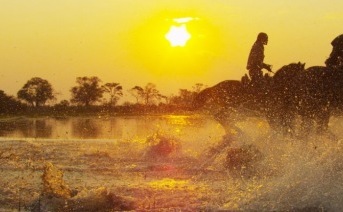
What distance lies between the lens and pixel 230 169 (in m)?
16.5

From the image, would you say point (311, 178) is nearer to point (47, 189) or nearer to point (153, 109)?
point (47, 189)

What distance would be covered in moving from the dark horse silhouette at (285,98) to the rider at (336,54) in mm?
179

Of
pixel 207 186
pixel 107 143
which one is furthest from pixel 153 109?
pixel 207 186

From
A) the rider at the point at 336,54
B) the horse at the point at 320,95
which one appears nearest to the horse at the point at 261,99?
the horse at the point at 320,95

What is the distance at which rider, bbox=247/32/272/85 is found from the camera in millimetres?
18625

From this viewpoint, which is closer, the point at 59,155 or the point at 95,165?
the point at 95,165

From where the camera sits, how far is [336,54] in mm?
17031

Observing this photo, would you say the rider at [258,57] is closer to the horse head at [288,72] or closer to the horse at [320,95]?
the horse head at [288,72]

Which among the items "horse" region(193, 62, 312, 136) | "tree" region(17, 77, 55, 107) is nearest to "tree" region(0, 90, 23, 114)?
"tree" region(17, 77, 55, 107)

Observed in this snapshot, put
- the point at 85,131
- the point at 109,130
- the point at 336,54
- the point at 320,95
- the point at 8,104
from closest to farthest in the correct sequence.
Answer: the point at 336,54
the point at 320,95
the point at 85,131
the point at 109,130
the point at 8,104

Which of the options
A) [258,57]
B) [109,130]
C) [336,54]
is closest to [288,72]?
[258,57]

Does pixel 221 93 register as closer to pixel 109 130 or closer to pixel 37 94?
pixel 109 130

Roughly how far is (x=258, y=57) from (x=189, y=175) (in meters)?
4.84

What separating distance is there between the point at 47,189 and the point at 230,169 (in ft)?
21.0
